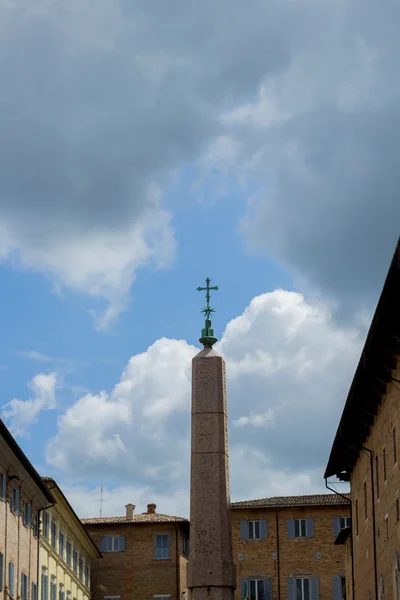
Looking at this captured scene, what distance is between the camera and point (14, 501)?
37.6 meters

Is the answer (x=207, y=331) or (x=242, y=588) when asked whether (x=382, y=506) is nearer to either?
(x=207, y=331)

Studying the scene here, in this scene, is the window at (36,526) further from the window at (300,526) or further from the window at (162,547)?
the window at (300,526)

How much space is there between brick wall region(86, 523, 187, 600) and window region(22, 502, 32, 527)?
818 inches

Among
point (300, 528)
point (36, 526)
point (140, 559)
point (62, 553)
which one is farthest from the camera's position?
point (140, 559)

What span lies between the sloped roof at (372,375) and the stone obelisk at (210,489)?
4.64 meters

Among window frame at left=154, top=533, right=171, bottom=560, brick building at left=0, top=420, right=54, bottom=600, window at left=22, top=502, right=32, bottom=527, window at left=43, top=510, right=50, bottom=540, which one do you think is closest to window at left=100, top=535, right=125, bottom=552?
window frame at left=154, top=533, right=171, bottom=560

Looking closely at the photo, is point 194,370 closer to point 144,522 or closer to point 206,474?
point 206,474

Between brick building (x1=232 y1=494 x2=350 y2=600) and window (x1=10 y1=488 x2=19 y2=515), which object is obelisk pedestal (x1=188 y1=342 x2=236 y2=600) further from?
brick building (x1=232 y1=494 x2=350 y2=600)

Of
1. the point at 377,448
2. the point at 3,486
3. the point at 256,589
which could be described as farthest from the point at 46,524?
the point at 377,448

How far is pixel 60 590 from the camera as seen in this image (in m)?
49.4

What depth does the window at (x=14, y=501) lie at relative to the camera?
37.1 meters

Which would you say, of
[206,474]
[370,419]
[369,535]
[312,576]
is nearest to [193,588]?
[206,474]

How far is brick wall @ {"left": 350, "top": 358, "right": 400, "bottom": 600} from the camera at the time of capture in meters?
24.4

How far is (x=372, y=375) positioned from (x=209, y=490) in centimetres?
1448
